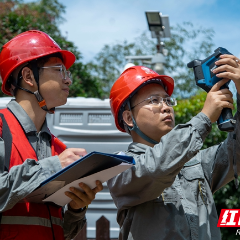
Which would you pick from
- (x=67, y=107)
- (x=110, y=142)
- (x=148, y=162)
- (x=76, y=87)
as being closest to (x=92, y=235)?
(x=110, y=142)

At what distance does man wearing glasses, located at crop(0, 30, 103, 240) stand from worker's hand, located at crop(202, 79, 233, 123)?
0.77 metres

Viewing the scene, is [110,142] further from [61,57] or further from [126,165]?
[126,165]

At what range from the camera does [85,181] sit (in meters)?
2.19

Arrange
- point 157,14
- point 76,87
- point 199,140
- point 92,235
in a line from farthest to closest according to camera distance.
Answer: point 76,87 < point 157,14 < point 92,235 < point 199,140

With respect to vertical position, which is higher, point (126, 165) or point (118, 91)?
point (118, 91)

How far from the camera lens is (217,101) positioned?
Result: 2.34 meters

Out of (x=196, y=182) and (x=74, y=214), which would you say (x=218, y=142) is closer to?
(x=196, y=182)

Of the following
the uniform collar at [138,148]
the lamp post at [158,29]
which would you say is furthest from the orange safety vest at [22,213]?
the lamp post at [158,29]

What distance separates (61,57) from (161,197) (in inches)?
49.1

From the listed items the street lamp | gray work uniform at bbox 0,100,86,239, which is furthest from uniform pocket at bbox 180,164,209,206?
the street lamp

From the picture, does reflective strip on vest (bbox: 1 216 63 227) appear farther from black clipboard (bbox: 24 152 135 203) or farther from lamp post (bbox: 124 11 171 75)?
lamp post (bbox: 124 11 171 75)

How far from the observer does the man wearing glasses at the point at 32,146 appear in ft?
6.81

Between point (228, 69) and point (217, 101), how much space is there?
0.66 ft

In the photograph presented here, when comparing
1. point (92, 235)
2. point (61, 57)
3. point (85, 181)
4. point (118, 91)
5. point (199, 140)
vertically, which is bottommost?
point (92, 235)
